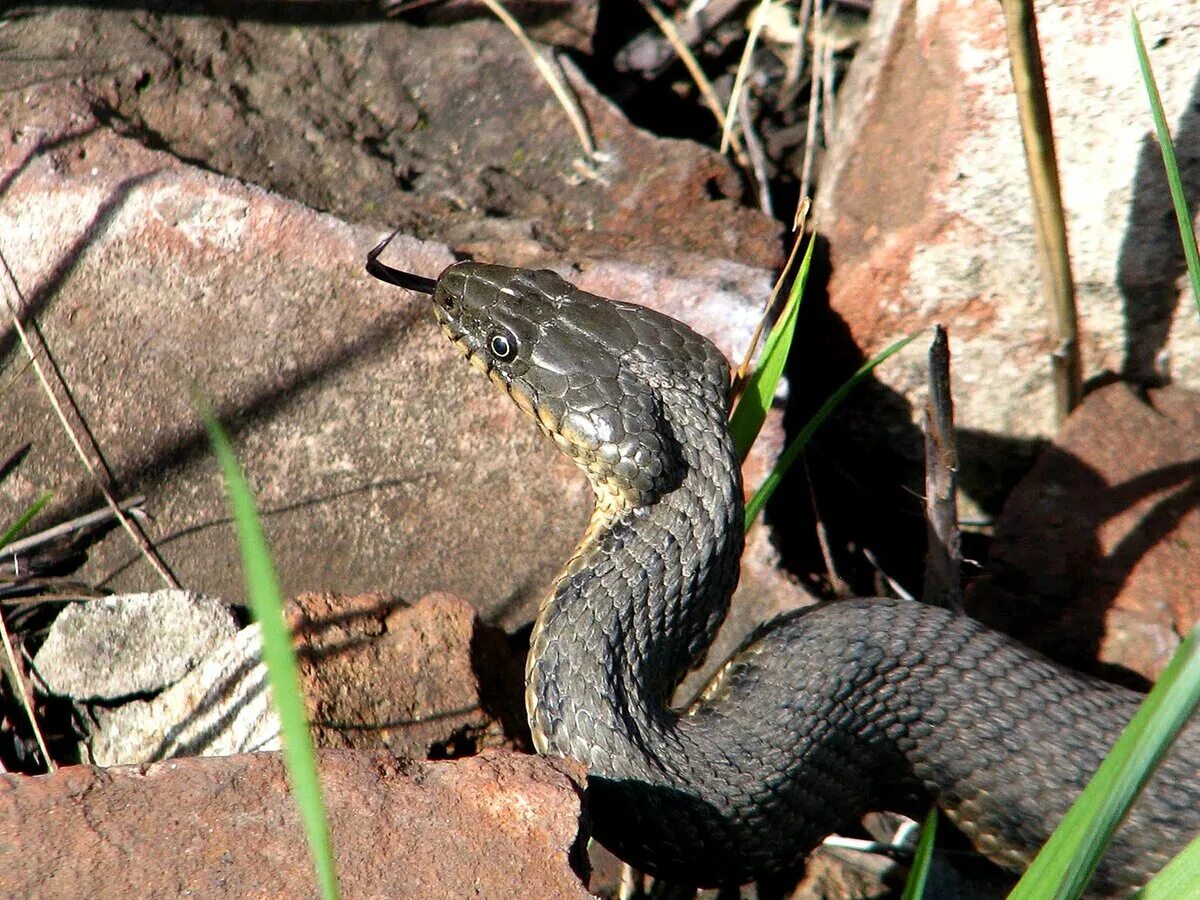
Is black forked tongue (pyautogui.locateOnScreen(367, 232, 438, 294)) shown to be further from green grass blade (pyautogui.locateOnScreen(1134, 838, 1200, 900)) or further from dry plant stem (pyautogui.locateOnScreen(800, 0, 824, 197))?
green grass blade (pyautogui.locateOnScreen(1134, 838, 1200, 900))

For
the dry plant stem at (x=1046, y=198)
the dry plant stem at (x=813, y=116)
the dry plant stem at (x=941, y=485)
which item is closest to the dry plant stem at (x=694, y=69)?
the dry plant stem at (x=813, y=116)

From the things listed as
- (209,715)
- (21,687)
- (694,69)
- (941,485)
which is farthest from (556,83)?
(21,687)

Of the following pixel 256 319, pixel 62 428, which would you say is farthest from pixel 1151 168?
pixel 62 428

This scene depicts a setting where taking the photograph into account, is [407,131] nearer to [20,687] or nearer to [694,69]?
[694,69]

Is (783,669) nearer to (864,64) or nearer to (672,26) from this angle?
(864,64)

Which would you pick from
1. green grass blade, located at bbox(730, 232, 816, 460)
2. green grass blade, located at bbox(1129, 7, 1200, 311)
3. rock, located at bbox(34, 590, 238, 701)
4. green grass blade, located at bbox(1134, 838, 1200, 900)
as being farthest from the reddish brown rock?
green grass blade, located at bbox(1129, 7, 1200, 311)

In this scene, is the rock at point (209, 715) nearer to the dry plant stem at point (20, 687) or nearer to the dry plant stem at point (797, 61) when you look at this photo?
the dry plant stem at point (20, 687)
